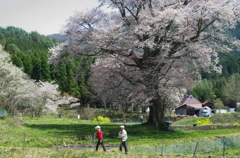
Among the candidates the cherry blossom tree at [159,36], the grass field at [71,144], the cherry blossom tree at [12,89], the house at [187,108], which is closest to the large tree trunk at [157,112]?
the cherry blossom tree at [159,36]

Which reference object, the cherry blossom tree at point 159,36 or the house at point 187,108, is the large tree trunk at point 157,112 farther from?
the house at point 187,108

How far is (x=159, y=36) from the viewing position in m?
24.3

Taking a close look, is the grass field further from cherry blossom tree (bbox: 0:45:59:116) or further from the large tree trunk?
cherry blossom tree (bbox: 0:45:59:116)

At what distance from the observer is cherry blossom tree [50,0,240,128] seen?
2377 cm

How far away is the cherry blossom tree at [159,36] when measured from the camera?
2377 centimetres

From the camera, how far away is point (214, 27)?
1029 inches

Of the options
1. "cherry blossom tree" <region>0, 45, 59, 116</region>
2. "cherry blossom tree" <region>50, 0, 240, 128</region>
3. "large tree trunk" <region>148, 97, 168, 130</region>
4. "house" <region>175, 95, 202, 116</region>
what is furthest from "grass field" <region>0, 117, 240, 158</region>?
"house" <region>175, 95, 202, 116</region>

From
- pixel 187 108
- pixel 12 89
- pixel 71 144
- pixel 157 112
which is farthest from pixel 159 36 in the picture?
pixel 187 108

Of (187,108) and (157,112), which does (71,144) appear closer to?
(157,112)

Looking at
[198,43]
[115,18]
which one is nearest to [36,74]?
[115,18]

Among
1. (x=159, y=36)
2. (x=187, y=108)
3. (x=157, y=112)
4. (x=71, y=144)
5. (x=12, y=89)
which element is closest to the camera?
(x=71, y=144)

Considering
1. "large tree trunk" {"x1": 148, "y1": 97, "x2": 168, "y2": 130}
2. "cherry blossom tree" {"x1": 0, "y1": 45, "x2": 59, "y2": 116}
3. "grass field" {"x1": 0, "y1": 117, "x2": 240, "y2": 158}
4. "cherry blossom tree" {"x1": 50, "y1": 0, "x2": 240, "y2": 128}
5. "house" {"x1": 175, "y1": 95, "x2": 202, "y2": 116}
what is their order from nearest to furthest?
"grass field" {"x1": 0, "y1": 117, "x2": 240, "y2": 158} < "cherry blossom tree" {"x1": 50, "y1": 0, "x2": 240, "y2": 128} < "large tree trunk" {"x1": 148, "y1": 97, "x2": 168, "y2": 130} < "cherry blossom tree" {"x1": 0, "y1": 45, "x2": 59, "y2": 116} < "house" {"x1": 175, "y1": 95, "x2": 202, "y2": 116}

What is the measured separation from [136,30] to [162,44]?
8.32 ft

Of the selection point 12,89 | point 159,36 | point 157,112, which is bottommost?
point 157,112
